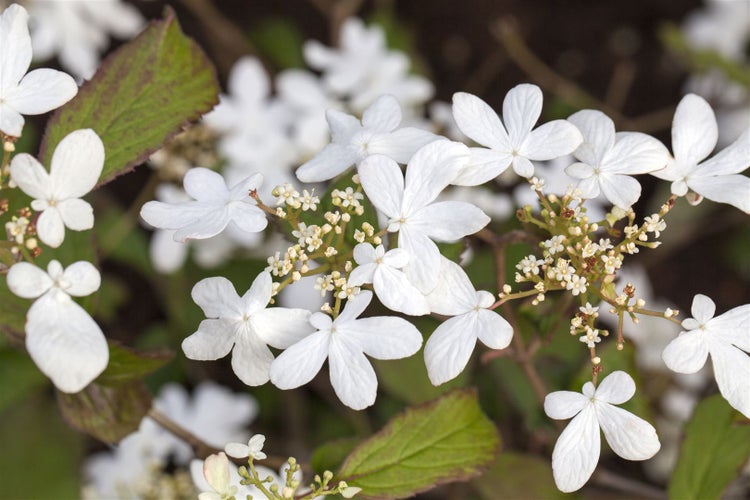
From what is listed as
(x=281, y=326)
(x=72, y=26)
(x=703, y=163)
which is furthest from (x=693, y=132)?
(x=72, y=26)

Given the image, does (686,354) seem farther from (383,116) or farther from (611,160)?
(383,116)

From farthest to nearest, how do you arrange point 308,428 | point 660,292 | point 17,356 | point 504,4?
point 504,4 < point 660,292 < point 308,428 < point 17,356

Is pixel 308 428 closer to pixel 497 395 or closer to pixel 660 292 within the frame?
pixel 497 395

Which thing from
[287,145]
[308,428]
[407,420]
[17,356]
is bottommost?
[308,428]

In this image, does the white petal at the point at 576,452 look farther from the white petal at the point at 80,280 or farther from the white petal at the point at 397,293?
the white petal at the point at 80,280

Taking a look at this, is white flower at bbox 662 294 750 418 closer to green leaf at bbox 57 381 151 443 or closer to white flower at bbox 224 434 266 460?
white flower at bbox 224 434 266 460

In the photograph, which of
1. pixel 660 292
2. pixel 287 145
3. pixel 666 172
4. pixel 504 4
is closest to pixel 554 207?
pixel 666 172

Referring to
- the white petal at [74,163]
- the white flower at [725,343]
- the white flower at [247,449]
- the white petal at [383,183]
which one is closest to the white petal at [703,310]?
the white flower at [725,343]
